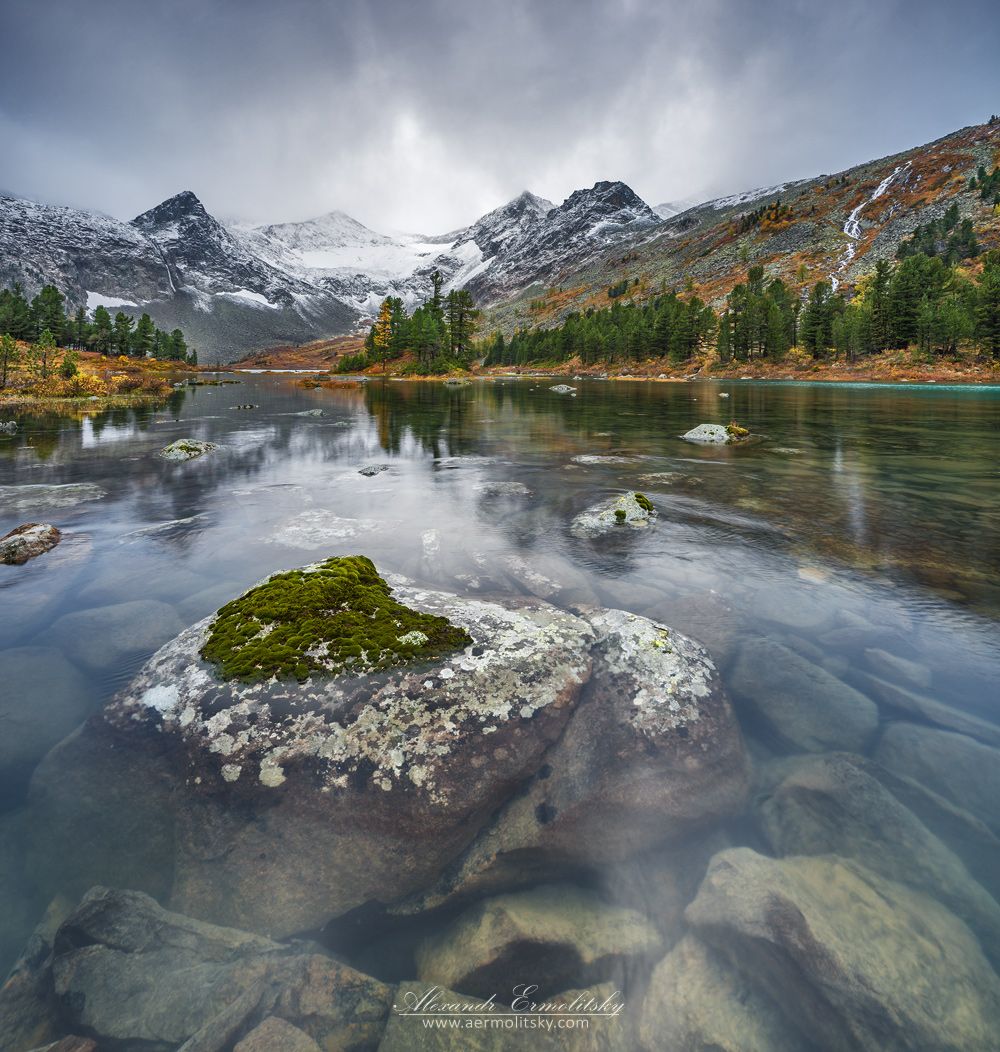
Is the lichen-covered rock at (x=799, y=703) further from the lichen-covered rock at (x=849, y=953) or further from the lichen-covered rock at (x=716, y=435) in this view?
the lichen-covered rock at (x=716, y=435)

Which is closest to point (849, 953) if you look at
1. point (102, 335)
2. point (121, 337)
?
point (121, 337)

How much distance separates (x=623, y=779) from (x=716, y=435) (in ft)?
83.9

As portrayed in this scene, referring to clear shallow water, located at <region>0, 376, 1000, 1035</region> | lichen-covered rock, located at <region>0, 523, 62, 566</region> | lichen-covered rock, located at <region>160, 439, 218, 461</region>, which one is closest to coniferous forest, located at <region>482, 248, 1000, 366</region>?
clear shallow water, located at <region>0, 376, 1000, 1035</region>

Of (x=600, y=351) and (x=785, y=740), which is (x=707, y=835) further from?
(x=600, y=351)

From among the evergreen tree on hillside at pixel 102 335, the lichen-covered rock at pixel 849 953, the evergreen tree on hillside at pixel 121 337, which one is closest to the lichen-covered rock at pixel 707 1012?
the lichen-covered rock at pixel 849 953

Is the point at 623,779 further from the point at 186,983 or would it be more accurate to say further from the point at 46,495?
the point at 46,495

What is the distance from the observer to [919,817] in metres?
4.83

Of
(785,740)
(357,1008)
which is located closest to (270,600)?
(357,1008)

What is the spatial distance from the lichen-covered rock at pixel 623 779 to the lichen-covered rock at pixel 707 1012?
1.01m

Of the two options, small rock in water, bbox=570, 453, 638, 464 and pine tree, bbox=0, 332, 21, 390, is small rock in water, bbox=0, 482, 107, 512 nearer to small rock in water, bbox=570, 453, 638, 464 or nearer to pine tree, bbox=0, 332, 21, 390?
small rock in water, bbox=570, 453, 638, 464

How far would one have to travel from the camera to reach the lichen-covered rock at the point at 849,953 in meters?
3.34

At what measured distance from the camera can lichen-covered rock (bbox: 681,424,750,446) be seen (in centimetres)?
2712

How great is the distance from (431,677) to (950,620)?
8.57 m

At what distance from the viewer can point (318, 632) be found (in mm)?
6383
